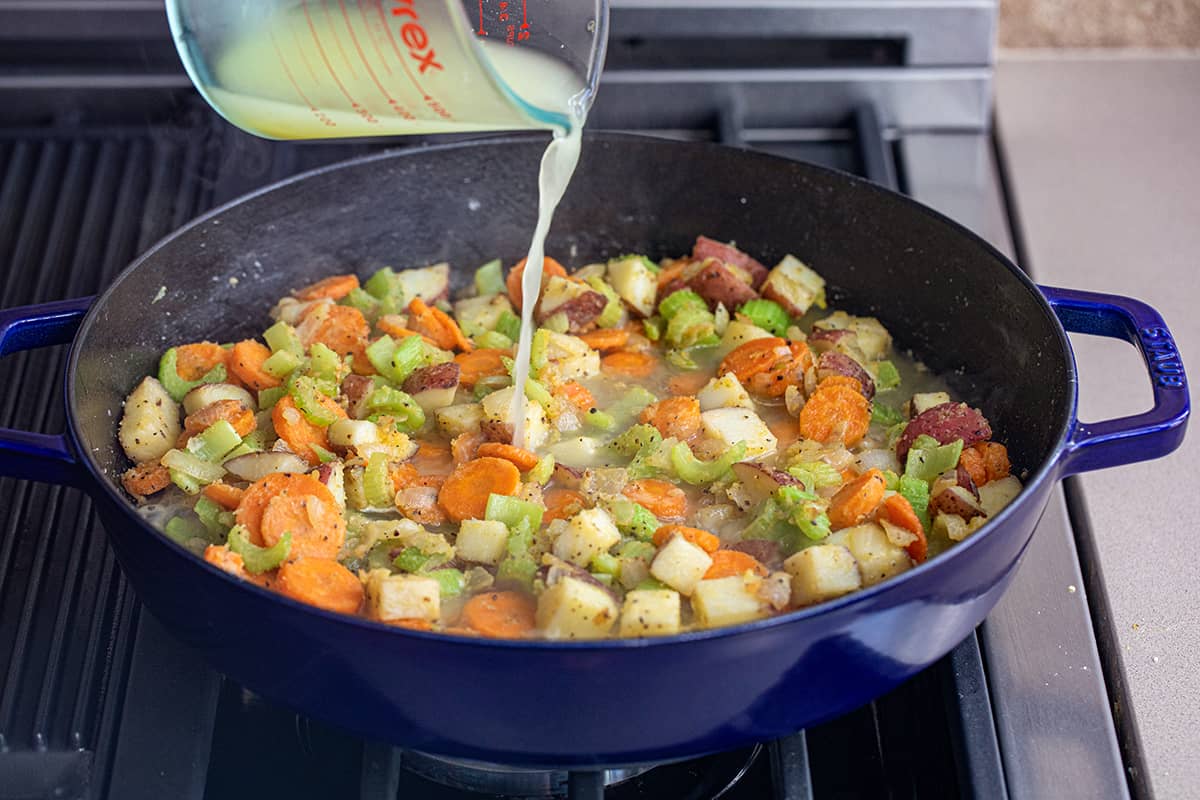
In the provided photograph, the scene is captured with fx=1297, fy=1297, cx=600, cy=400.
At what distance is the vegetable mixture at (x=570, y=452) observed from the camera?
147 centimetres

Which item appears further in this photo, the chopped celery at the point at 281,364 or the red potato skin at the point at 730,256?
the red potato skin at the point at 730,256

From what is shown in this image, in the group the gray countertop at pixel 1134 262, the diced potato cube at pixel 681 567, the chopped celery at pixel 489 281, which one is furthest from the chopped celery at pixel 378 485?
the gray countertop at pixel 1134 262

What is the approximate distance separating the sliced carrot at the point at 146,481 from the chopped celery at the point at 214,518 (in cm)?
10

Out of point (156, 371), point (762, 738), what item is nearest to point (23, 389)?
point (156, 371)

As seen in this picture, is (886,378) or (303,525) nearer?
(303,525)

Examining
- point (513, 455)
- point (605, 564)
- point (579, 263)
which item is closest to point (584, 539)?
point (605, 564)

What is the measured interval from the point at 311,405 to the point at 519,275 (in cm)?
45

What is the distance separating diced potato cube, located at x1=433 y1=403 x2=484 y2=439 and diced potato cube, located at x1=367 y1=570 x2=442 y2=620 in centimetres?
45

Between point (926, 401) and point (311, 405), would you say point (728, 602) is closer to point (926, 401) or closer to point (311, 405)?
point (926, 401)

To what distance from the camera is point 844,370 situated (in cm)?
187

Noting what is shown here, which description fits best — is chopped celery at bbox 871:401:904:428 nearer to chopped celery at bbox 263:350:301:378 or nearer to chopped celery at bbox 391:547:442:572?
chopped celery at bbox 391:547:442:572

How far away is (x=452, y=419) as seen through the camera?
6.04 ft

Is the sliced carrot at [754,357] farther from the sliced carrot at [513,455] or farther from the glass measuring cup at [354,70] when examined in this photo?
the glass measuring cup at [354,70]

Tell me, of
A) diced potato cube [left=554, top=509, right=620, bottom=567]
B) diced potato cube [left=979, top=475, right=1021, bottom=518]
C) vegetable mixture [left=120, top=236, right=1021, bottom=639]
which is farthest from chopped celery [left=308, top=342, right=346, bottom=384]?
diced potato cube [left=979, top=475, right=1021, bottom=518]
